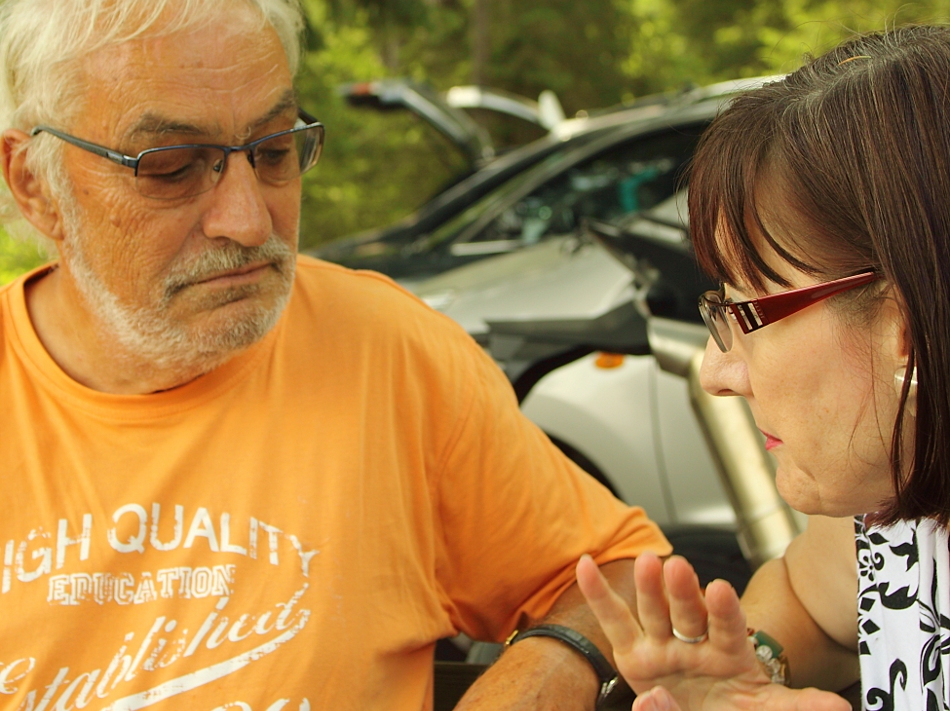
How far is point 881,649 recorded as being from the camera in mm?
1469

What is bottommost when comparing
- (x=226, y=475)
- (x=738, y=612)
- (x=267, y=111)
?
(x=738, y=612)

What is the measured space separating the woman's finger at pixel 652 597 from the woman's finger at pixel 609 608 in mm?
30

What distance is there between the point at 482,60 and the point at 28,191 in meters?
15.6

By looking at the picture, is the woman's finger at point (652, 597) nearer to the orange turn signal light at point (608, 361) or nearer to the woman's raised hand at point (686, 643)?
the woman's raised hand at point (686, 643)

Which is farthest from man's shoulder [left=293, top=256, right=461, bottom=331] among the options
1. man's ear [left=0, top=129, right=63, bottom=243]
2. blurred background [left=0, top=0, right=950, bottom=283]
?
blurred background [left=0, top=0, right=950, bottom=283]

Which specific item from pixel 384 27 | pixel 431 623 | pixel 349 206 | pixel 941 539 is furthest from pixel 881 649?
pixel 349 206

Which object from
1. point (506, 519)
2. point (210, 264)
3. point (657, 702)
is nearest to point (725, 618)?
point (657, 702)

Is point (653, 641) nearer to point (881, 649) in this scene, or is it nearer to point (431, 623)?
point (881, 649)

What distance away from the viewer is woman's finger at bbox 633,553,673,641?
4.47 feet

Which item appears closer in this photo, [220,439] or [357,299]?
[220,439]

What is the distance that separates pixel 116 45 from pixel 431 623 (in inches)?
45.6

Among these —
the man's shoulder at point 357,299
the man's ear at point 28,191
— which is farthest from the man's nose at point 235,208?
the man's ear at point 28,191

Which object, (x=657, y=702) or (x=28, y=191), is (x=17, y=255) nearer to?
(x=28, y=191)

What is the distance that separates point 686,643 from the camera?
1434 millimetres
